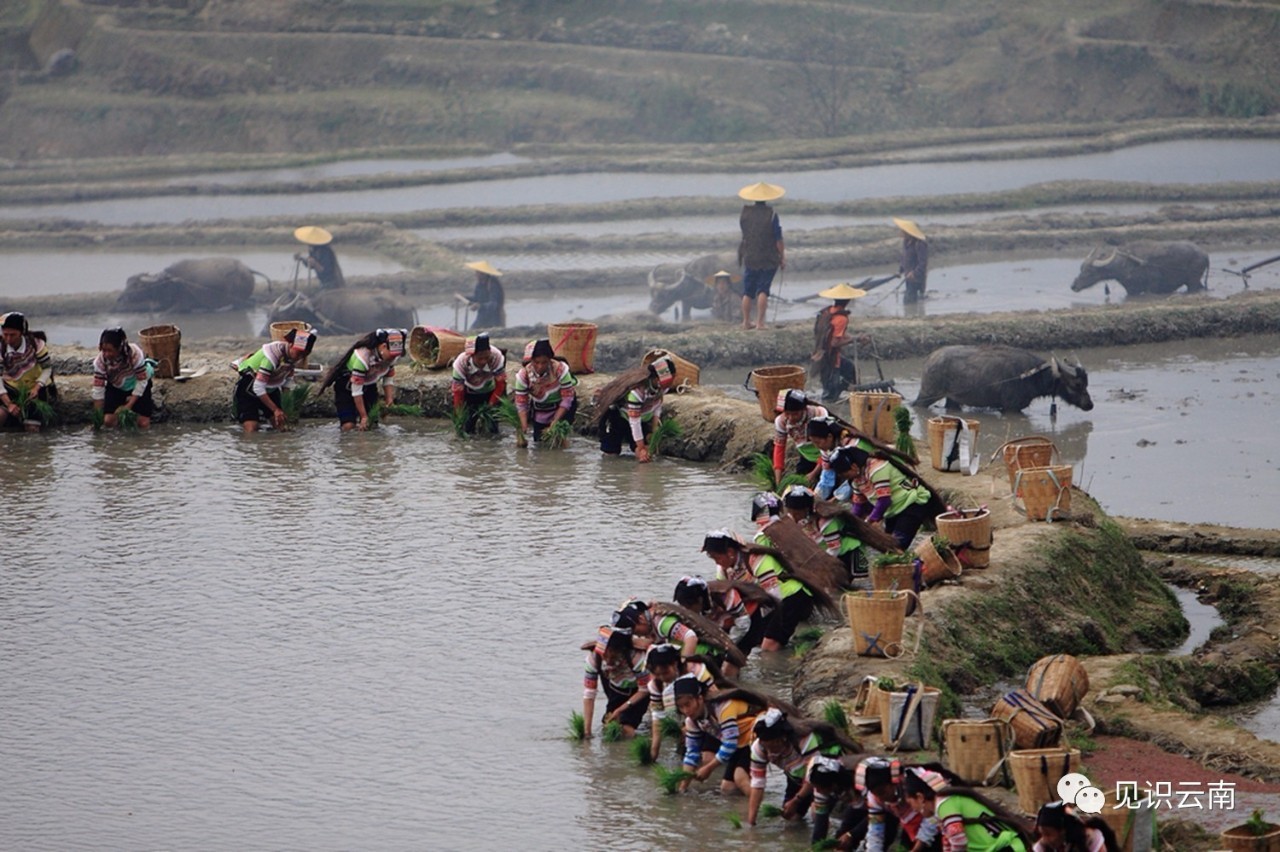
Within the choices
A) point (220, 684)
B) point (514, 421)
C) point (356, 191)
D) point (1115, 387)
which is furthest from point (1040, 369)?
point (356, 191)

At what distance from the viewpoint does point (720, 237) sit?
3173 cm

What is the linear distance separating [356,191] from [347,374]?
20063 mm

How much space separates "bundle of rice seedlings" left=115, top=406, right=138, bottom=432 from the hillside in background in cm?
2580

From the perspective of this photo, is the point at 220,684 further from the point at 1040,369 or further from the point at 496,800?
the point at 1040,369

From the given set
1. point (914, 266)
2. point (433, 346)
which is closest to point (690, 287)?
point (914, 266)

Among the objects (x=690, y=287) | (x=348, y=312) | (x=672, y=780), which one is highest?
(x=690, y=287)

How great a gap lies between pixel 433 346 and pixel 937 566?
7.23m

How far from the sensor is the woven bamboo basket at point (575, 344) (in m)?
16.9

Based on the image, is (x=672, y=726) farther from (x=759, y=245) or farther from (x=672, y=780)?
(x=759, y=245)

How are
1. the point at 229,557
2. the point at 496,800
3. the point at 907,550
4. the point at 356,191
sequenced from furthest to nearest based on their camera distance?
the point at 356,191 < the point at 229,557 < the point at 907,550 < the point at 496,800

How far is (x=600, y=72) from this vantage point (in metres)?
44.3

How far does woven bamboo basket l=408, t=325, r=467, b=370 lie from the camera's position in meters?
17.4

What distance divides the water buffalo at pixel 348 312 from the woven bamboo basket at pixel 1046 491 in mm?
14407

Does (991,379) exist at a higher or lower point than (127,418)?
higher
